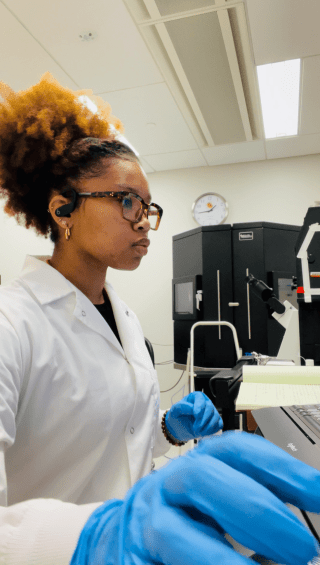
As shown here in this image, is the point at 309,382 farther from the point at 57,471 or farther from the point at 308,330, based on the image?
the point at 57,471

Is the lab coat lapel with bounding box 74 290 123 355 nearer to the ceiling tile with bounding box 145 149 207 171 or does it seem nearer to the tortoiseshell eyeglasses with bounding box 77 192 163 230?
the tortoiseshell eyeglasses with bounding box 77 192 163 230

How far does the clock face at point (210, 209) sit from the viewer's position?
394cm

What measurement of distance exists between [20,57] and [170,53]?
958mm

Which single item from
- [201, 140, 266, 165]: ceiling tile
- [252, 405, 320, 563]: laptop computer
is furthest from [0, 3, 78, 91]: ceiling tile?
[252, 405, 320, 563]: laptop computer

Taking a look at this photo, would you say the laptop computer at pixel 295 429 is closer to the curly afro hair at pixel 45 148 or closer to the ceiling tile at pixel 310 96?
the curly afro hair at pixel 45 148

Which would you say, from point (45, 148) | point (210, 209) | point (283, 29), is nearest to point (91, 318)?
point (45, 148)

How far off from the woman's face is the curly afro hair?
0.12ft

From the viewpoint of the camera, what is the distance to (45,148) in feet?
3.13

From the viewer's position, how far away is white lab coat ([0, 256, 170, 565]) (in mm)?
693

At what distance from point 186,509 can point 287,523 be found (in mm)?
91

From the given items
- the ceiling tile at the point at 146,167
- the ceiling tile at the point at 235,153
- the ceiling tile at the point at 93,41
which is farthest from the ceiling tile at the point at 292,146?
the ceiling tile at the point at 93,41

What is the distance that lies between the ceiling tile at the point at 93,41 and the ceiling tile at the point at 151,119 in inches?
4.5

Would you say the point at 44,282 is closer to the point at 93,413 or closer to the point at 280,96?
the point at 93,413

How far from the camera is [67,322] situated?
849 millimetres
